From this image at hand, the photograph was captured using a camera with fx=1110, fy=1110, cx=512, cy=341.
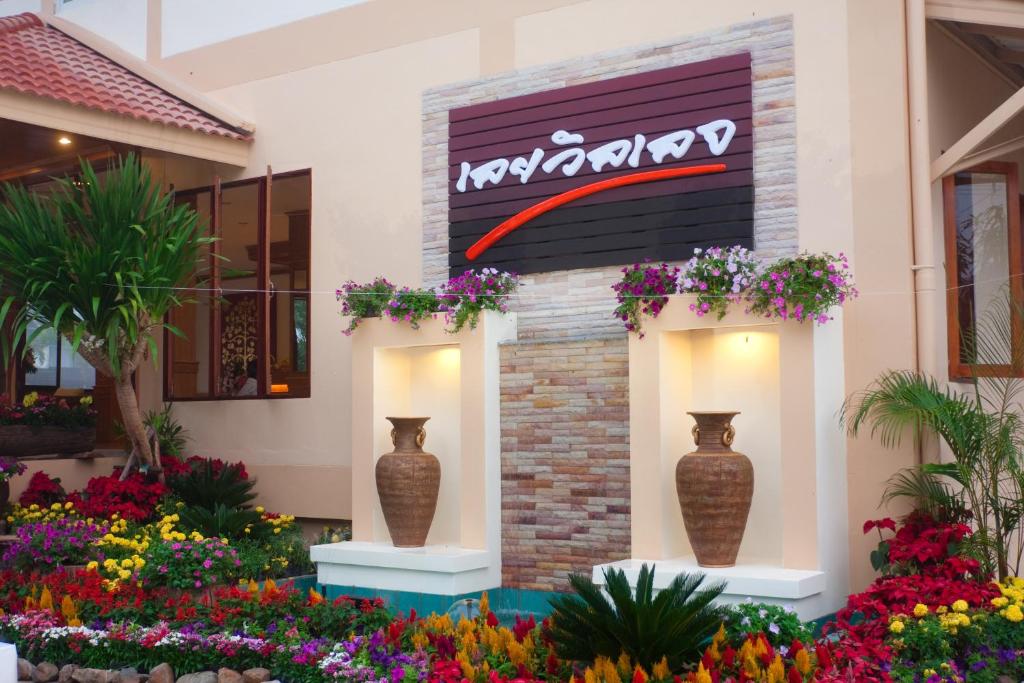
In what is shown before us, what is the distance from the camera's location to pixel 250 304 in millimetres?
11445

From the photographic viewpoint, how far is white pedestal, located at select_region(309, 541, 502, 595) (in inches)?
327

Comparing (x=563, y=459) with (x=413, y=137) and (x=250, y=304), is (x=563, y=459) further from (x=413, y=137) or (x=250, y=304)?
(x=250, y=304)

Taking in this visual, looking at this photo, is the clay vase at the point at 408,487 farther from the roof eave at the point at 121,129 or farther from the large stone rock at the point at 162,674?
the roof eave at the point at 121,129

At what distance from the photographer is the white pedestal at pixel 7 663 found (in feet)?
17.3

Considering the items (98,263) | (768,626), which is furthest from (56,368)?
(768,626)

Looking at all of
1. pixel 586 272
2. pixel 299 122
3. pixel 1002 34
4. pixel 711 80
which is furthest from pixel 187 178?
pixel 1002 34

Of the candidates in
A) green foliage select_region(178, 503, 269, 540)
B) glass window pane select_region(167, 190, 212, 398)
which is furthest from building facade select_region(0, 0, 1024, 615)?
green foliage select_region(178, 503, 269, 540)

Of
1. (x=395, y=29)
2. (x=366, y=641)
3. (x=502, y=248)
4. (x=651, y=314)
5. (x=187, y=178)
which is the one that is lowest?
(x=366, y=641)

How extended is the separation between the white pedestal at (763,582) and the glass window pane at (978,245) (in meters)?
1.98

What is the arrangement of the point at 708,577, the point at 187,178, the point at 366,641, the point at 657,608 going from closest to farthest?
the point at 657,608, the point at 366,641, the point at 708,577, the point at 187,178

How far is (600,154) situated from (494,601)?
142 inches

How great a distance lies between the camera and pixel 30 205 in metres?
9.25

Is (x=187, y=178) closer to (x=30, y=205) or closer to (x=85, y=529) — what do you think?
(x=30, y=205)

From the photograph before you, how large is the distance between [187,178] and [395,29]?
3.06 m
